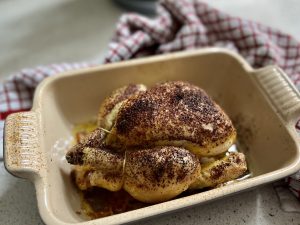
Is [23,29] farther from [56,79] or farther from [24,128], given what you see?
[24,128]

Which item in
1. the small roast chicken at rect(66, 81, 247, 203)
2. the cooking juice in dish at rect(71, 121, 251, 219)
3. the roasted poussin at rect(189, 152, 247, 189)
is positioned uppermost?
the small roast chicken at rect(66, 81, 247, 203)

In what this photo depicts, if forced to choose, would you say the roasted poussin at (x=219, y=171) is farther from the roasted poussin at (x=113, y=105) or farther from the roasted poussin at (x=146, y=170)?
the roasted poussin at (x=113, y=105)

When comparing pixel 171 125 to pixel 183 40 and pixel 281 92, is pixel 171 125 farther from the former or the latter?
pixel 183 40

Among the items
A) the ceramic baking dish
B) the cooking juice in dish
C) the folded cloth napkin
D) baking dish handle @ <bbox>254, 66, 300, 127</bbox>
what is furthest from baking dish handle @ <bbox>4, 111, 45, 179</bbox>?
baking dish handle @ <bbox>254, 66, 300, 127</bbox>

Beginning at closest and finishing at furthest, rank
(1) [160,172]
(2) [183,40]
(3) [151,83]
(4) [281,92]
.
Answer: (1) [160,172], (4) [281,92], (3) [151,83], (2) [183,40]

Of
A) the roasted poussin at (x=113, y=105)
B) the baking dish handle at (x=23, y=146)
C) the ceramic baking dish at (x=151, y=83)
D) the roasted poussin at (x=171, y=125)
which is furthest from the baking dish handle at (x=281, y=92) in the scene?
the baking dish handle at (x=23, y=146)

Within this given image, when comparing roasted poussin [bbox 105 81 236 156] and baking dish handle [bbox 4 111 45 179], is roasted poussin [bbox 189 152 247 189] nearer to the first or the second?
roasted poussin [bbox 105 81 236 156]

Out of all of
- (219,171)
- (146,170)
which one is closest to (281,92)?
(219,171)
